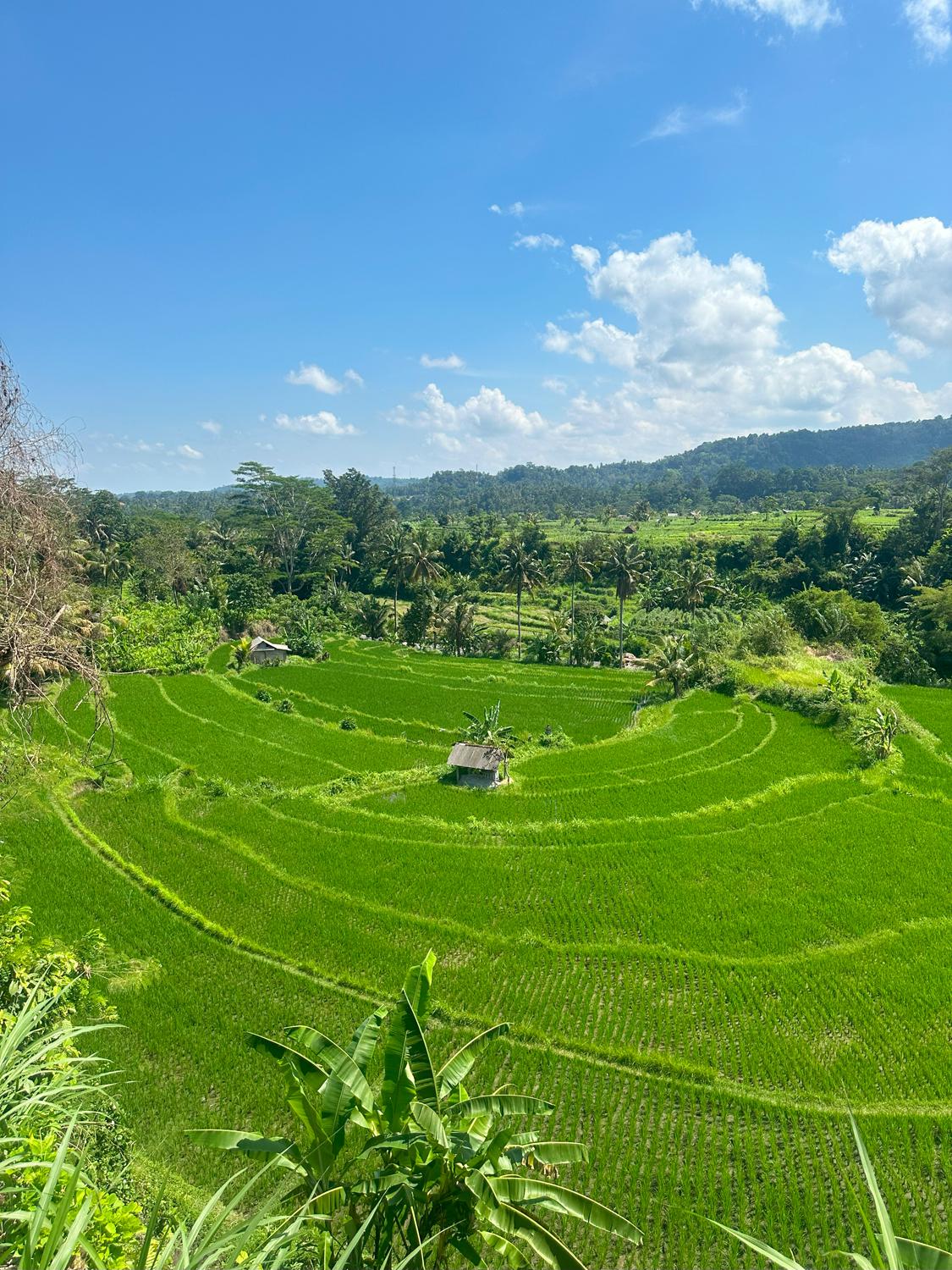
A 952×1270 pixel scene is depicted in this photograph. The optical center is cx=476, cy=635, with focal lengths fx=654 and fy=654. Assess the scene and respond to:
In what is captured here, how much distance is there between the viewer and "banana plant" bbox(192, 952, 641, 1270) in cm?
688

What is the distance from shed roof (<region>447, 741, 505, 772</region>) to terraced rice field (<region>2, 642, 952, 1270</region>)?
4.06ft

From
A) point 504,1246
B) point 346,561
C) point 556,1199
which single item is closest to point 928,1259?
point 556,1199

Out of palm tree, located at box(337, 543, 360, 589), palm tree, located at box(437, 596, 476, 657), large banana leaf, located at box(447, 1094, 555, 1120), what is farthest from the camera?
palm tree, located at box(337, 543, 360, 589)

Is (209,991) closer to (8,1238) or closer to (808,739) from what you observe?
(8,1238)

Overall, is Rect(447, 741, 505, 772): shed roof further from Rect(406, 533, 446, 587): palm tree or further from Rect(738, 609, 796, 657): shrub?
Rect(406, 533, 446, 587): palm tree

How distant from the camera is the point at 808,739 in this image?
32.2 m

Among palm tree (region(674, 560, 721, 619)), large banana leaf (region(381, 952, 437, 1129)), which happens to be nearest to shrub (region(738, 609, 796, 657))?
palm tree (region(674, 560, 721, 619))

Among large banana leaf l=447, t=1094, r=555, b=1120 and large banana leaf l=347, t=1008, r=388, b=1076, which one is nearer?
large banana leaf l=447, t=1094, r=555, b=1120

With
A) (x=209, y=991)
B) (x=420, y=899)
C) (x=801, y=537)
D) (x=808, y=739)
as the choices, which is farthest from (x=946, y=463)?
(x=209, y=991)

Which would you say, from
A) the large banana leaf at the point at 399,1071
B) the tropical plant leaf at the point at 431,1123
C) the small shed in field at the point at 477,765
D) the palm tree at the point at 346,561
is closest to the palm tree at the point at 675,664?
the small shed in field at the point at 477,765

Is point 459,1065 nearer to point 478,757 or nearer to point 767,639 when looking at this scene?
point 478,757

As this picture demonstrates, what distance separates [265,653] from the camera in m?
50.2

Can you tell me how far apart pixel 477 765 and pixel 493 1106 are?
1883cm

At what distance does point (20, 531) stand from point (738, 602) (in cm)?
7201
